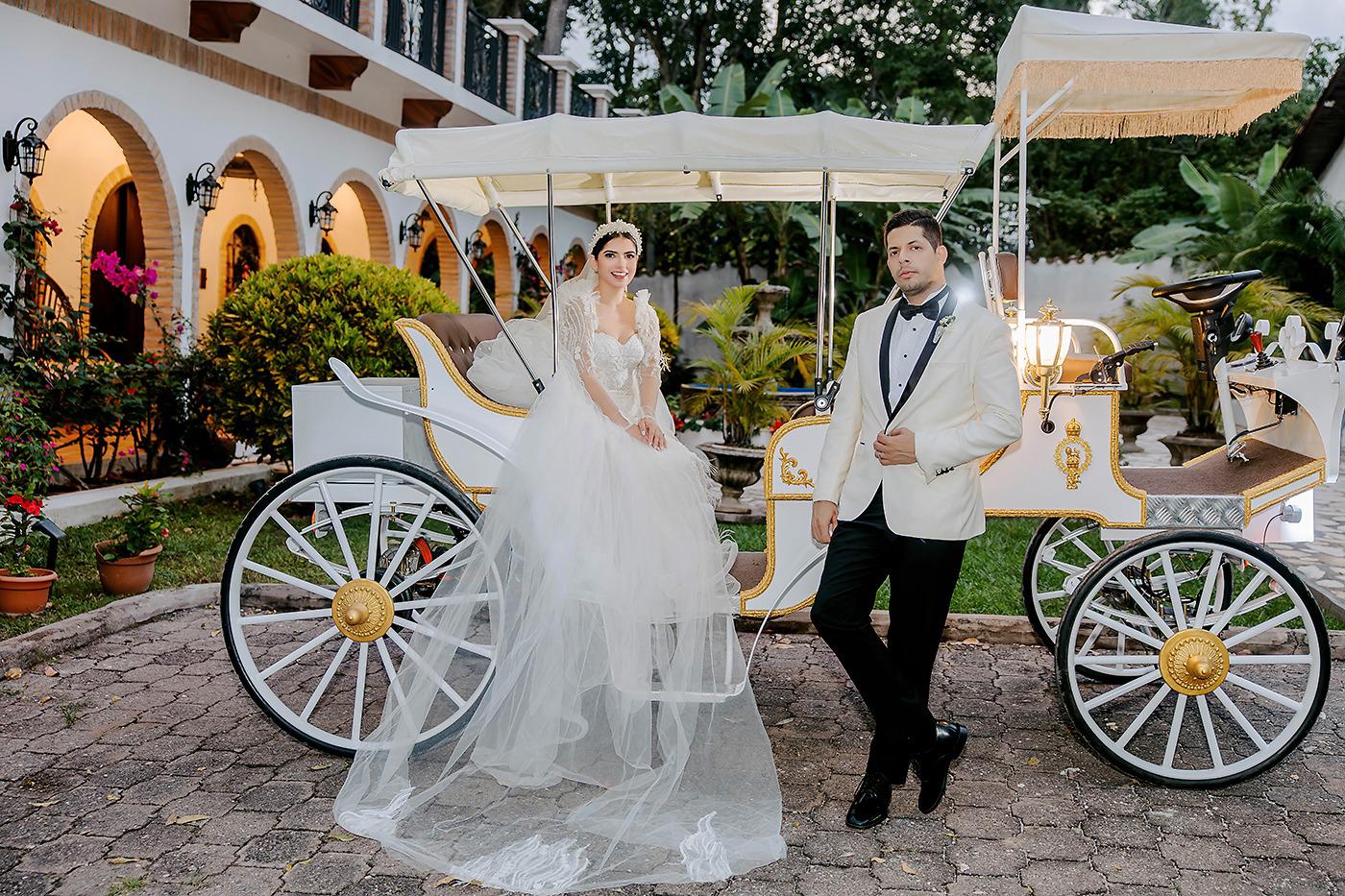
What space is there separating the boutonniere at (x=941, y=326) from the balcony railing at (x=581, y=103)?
53.3 feet

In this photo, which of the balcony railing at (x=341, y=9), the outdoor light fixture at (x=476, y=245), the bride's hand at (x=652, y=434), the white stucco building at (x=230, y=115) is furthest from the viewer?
the outdoor light fixture at (x=476, y=245)

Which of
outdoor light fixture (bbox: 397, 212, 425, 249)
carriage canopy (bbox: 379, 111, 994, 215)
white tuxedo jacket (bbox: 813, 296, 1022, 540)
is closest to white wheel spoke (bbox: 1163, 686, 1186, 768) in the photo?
white tuxedo jacket (bbox: 813, 296, 1022, 540)

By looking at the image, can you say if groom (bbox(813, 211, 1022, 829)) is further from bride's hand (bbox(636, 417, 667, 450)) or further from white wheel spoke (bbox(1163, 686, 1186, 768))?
bride's hand (bbox(636, 417, 667, 450))

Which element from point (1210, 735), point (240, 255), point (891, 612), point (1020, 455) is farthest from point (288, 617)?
point (240, 255)

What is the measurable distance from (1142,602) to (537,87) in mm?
15525

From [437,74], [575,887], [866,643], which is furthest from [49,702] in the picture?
[437,74]

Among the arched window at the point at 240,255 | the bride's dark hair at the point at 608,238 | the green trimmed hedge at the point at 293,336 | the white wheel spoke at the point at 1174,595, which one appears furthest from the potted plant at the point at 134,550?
the arched window at the point at 240,255

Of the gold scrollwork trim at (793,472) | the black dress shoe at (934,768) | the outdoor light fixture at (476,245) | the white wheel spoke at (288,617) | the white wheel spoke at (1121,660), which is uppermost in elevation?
the outdoor light fixture at (476,245)

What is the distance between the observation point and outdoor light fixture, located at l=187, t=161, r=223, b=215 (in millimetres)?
9773

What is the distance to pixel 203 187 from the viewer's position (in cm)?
982

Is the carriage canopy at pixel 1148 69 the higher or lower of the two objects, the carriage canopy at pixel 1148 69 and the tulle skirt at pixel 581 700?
the higher

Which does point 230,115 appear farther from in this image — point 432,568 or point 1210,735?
point 1210,735

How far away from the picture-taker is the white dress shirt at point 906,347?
138 inches

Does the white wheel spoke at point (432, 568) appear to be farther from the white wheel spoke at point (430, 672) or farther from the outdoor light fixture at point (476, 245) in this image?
the outdoor light fixture at point (476, 245)
